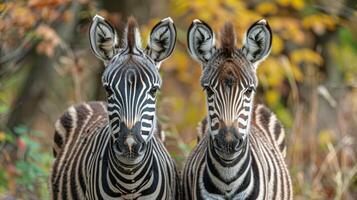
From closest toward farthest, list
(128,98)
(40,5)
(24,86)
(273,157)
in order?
(128,98) < (273,157) < (40,5) < (24,86)

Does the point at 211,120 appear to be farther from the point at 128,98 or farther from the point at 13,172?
the point at 13,172

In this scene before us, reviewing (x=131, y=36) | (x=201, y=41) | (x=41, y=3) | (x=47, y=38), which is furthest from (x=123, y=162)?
(x=47, y=38)

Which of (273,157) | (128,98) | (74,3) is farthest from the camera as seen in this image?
(74,3)

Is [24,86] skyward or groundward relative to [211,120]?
skyward

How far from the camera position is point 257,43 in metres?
9.41

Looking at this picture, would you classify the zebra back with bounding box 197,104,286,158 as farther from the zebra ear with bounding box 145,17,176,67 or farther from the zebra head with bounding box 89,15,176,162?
the zebra head with bounding box 89,15,176,162

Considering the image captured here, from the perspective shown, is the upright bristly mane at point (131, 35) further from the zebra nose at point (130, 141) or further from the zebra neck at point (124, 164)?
the zebra nose at point (130, 141)

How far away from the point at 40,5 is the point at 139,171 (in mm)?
3849

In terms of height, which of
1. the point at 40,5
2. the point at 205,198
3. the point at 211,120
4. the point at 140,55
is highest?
the point at 40,5

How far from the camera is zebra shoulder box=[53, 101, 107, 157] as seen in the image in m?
11.4

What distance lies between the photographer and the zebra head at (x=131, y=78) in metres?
8.73

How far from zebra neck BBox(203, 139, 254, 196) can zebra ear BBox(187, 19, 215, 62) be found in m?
0.92

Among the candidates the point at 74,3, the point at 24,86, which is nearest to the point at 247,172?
the point at 74,3

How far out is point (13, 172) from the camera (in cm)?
1364
